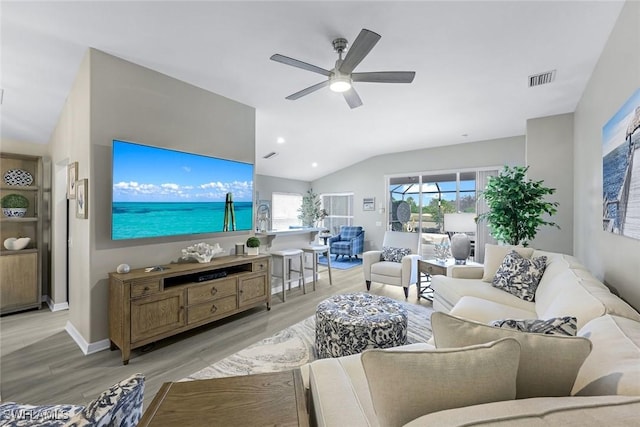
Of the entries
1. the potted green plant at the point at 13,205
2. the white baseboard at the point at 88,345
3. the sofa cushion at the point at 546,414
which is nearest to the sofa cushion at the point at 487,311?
the sofa cushion at the point at 546,414

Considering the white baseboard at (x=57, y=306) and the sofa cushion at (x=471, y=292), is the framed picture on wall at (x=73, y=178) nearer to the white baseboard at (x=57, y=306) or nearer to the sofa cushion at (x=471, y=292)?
the white baseboard at (x=57, y=306)

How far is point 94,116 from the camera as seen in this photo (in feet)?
8.23

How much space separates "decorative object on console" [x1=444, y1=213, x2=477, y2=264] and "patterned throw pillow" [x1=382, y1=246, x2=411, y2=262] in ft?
2.52

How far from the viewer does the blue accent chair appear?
6.89m

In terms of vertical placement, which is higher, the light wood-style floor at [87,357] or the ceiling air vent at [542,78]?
the ceiling air vent at [542,78]

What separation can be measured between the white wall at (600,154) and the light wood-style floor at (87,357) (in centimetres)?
300

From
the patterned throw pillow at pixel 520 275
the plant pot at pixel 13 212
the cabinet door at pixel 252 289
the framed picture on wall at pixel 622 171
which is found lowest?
the cabinet door at pixel 252 289

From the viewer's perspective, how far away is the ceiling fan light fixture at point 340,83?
2342mm

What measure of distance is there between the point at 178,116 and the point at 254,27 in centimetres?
145

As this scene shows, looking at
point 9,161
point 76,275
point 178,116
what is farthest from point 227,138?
point 9,161

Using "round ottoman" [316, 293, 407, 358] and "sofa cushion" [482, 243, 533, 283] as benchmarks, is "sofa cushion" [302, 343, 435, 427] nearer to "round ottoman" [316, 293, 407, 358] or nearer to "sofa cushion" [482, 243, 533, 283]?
"round ottoman" [316, 293, 407, 358]

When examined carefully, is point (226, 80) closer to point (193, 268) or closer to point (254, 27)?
point (254, 27)

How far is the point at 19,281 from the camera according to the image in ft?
11.1

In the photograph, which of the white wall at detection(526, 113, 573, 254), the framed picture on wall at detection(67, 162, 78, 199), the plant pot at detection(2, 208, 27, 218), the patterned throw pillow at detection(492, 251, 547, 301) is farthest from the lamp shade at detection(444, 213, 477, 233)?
the plant pot at detection(2, 208, 27, 218)
